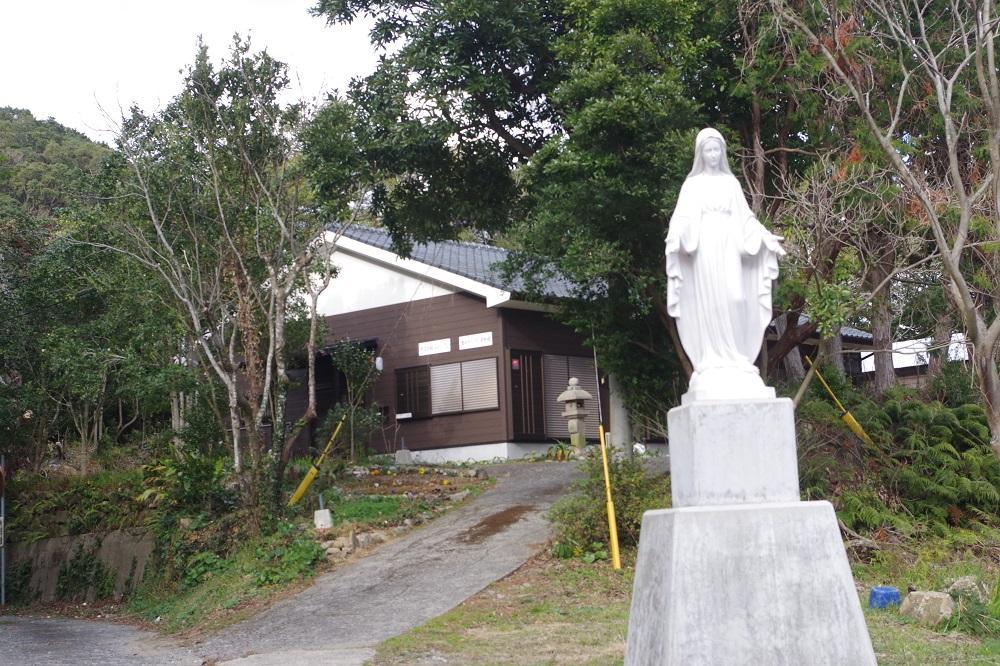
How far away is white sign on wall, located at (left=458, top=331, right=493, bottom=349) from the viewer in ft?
76.2

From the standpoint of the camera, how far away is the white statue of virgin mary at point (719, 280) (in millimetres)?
6949

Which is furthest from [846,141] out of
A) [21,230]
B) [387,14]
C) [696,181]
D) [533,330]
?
[21,230]

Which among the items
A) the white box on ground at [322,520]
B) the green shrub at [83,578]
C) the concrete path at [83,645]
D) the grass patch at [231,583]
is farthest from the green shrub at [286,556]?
the green shrub at [83,578]

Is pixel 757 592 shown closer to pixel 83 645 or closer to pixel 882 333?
pixel 83 645

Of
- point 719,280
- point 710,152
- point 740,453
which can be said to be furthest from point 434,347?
point 740,453

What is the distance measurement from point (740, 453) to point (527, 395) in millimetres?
16814

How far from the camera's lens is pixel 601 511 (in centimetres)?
1298

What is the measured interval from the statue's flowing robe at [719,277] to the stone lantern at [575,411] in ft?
49.5

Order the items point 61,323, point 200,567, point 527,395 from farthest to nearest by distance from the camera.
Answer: point 527,395
point 61,323
point 200,567

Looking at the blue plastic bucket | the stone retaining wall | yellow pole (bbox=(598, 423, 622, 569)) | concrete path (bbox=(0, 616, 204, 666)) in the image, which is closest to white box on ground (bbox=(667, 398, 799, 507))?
the blue plastic bucket

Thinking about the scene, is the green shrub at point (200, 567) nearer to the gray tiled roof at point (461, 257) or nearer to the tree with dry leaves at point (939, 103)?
the gray tiled roof at point (461, 257)

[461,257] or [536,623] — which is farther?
[461,257]

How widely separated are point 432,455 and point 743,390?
687 inches

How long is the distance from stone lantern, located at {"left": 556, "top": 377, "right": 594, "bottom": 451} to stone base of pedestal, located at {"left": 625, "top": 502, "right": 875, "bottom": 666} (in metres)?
15.7
